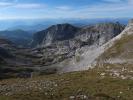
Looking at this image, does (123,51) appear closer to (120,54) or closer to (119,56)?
(120,54)

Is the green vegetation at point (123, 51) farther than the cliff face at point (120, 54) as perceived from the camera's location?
Yes

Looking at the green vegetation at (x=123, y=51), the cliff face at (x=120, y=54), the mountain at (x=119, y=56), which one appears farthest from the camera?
the green vegetation at (x=123, y=51)

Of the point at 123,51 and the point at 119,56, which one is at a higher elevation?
the point at 123,51

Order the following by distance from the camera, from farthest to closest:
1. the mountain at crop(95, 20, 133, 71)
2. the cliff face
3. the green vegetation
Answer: the green vegetation, the cliff face, the mountain at crop(95, 20, 133, 71)

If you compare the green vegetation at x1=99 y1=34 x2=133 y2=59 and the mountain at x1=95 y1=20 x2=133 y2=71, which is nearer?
the mountain at x1=95 y1=20 x2=133 y2=71

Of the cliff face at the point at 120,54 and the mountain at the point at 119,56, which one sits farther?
the cliff face at the point at 120,54

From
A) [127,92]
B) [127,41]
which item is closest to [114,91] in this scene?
[127,92]

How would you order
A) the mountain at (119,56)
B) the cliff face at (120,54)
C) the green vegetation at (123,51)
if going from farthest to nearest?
the green vegetation at (123,51)
the cliff face at (120,54)
the mountain at (119,56)

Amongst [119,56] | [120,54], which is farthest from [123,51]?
[119,56]

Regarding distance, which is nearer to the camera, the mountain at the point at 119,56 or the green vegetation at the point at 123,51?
the mountain at the point at 119,56

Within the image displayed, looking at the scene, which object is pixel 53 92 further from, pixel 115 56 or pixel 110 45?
pixel 110 45

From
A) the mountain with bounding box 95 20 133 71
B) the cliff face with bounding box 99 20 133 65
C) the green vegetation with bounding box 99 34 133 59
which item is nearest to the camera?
the mountain with bounding box 95 20 133 71
